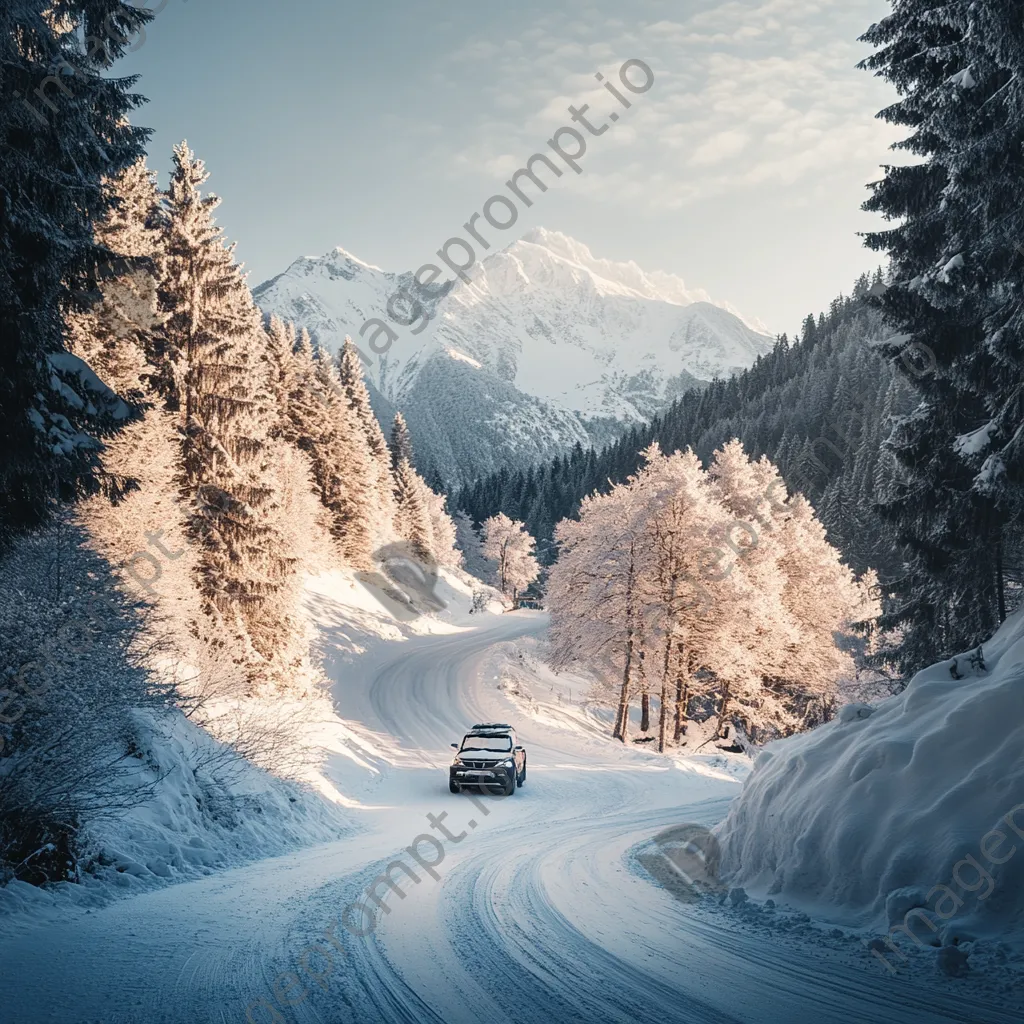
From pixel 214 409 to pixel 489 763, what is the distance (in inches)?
530

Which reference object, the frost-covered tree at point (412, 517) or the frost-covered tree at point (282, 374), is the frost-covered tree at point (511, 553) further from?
the frost-covered tree at point (282, 374)

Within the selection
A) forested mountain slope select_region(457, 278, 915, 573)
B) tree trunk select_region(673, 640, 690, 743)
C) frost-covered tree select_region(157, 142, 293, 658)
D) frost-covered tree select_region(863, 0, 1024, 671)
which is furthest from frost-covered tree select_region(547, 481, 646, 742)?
forested mountain slope select_region(457, 278, 915, 573)

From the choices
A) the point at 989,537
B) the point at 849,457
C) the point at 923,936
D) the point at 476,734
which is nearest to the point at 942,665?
the point at 923,936

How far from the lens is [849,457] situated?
359 ft

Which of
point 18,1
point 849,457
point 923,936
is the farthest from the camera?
point 849,457

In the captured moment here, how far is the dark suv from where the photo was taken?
1745cm

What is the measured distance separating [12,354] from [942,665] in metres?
11.0

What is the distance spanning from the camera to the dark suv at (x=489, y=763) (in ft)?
57.3

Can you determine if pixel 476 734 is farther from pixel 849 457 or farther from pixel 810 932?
pixel 849 457

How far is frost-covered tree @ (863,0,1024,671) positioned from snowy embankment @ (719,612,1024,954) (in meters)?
3.09

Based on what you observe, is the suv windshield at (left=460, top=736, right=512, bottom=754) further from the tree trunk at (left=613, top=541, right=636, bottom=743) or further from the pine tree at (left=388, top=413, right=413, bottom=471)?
the pine tree at (left=388, top=413, right=413, bottom=471)

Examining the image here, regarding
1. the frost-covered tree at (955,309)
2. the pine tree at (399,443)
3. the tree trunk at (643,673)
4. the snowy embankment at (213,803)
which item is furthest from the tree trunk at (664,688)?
the pine tree at (399,443)

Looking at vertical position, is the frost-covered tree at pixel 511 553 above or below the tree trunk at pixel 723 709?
above

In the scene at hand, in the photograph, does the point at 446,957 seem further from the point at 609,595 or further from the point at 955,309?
the point at 609,595
